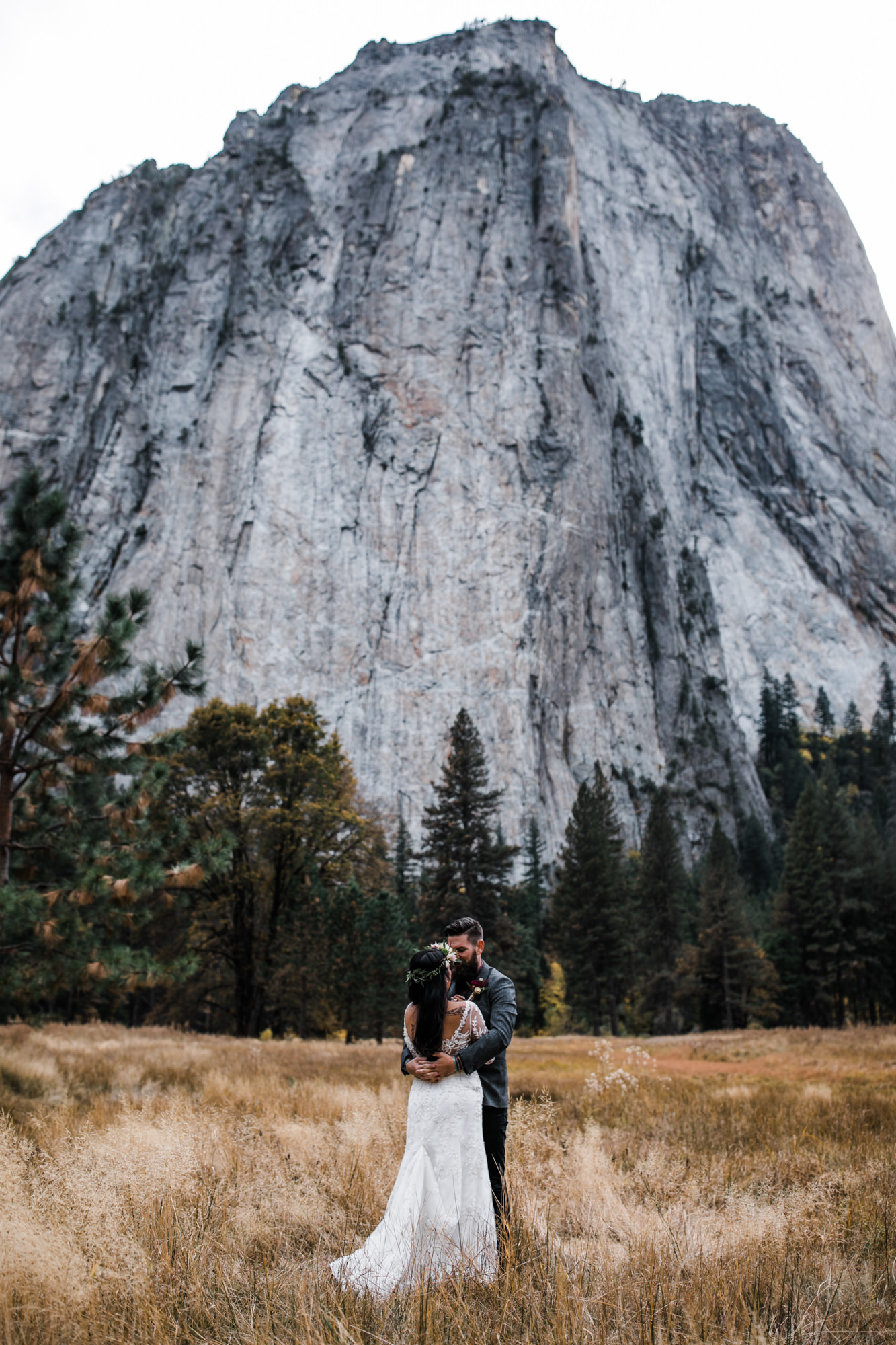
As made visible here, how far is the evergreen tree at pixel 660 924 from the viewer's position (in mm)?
43656

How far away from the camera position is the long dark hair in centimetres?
395

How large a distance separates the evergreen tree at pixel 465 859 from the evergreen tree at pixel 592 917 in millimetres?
6828

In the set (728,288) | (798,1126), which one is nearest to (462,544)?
(798,1126)

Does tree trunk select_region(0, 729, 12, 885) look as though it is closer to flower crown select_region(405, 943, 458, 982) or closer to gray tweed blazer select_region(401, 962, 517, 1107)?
gray tweed blazer select_region(401, 962, 517, 1107)

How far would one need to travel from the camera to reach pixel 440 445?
7669 cm

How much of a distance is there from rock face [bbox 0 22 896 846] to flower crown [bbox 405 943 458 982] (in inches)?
2377

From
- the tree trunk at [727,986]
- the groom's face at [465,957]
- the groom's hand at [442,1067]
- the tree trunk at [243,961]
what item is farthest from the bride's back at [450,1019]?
the tree trunk at [727,986]

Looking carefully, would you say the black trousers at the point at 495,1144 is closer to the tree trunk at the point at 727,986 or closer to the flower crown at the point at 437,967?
the flower crown at the point at 437,967

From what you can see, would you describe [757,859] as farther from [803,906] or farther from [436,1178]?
[436,1178]

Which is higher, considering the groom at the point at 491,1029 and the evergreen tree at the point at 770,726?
the evergreen tree at the point at 770,726

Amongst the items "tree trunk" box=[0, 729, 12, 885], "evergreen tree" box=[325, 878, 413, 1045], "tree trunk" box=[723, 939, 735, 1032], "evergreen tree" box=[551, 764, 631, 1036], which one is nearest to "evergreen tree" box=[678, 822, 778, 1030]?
"tree trunk" box=[723, 939, 735, 1032]

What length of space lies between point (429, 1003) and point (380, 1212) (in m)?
1.81

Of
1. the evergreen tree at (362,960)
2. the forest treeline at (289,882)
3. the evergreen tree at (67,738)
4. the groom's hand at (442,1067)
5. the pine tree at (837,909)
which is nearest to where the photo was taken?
the groom's hand at (442,1067)

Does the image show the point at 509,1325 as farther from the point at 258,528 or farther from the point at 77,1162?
the point at 258,528
